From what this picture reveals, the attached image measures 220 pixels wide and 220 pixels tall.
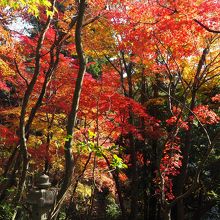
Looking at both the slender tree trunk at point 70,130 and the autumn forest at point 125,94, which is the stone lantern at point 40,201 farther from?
the autumn forest at point 125,94

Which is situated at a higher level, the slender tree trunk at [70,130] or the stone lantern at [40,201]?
the slender tree trunk at [70,130]

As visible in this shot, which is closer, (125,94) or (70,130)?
(70,130)

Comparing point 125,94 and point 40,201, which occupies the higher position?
point 125,94

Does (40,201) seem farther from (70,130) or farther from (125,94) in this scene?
(125,94)

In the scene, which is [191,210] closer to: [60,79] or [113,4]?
[60,79]

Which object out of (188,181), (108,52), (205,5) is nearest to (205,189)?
(188,181)

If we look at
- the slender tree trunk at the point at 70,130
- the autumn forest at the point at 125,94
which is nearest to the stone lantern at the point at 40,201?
the slender tree trunk at the point at 70,130

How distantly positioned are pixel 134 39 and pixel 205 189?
6863 millimetres

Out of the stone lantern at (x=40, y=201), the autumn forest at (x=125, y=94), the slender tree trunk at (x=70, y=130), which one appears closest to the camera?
the slender tree trunk at (x=70, y=130)

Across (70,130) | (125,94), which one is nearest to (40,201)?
(70,130)

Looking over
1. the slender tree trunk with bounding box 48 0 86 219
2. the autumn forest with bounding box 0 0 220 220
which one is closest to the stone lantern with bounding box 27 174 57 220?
the slender tree trunk with bounding box 48 0 86 219

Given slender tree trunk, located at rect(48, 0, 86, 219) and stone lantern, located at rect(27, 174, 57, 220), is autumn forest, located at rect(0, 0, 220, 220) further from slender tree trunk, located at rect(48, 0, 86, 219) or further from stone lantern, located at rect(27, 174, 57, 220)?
slender tree trunk, located at rect(48, 0, 86, 219)

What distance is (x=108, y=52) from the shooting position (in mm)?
12109

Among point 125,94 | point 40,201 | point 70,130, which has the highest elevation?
point 125,94
